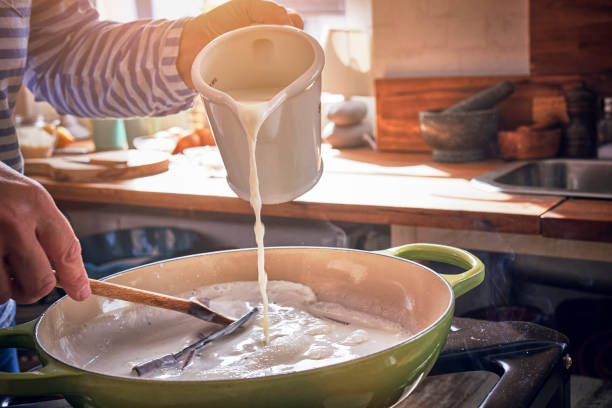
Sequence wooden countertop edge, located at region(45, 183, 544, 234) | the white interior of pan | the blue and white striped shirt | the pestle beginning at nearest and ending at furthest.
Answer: the white interior of pan
the blue and white striped shirt
wooden countertop edge, located at region(45, 183, 544, 234)
the pestle

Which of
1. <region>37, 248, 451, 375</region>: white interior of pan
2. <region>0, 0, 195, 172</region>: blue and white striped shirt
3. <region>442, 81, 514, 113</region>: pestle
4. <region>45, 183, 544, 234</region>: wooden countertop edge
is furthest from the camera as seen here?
<region>442, 81, 514, 113</region>: pestle

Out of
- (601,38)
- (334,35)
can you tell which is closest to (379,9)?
(334,35)

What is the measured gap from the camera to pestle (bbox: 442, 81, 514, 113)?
2.18m

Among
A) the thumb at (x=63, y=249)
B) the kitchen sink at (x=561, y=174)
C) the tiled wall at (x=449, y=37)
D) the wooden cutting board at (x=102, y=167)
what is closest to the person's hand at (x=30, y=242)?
the thumb at (x=63, y=249)

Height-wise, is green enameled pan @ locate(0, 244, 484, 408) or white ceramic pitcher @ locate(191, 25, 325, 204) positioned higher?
white ceramic pitcher @ locate(191, 25, 325, 204)

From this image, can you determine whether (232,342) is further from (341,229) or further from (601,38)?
(601,38)

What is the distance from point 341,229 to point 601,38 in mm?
1046

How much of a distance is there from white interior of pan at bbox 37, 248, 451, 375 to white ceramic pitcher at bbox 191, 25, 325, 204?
0.10m

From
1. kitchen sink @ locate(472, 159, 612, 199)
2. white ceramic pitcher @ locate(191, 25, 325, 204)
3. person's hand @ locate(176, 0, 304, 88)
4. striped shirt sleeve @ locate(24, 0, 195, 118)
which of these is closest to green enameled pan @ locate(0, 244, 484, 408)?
white ceramic pitcher @ locate(191, 25, 325, 204)

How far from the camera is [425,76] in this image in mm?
2496

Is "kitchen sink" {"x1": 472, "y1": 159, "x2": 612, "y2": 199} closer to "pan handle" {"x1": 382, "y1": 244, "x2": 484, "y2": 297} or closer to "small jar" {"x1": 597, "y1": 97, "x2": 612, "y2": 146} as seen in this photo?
"small jar" {"x1": 597, "y1": 97, "x2": 612, "y2": 146}

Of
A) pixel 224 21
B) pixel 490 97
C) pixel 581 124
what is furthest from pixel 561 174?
pixel 224 21

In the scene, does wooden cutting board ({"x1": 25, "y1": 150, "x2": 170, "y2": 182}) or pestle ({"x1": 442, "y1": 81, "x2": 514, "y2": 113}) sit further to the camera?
wooden cutting board ({"x1": 25, "y1": 150, "x2": 170, "y2": 182})

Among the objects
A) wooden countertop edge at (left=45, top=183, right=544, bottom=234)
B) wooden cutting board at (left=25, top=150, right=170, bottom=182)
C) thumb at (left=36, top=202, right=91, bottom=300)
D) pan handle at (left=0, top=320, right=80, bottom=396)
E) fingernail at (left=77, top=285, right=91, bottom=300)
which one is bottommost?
wooden countertop edge at (left=45, top=183, right=544, bottom=234)
